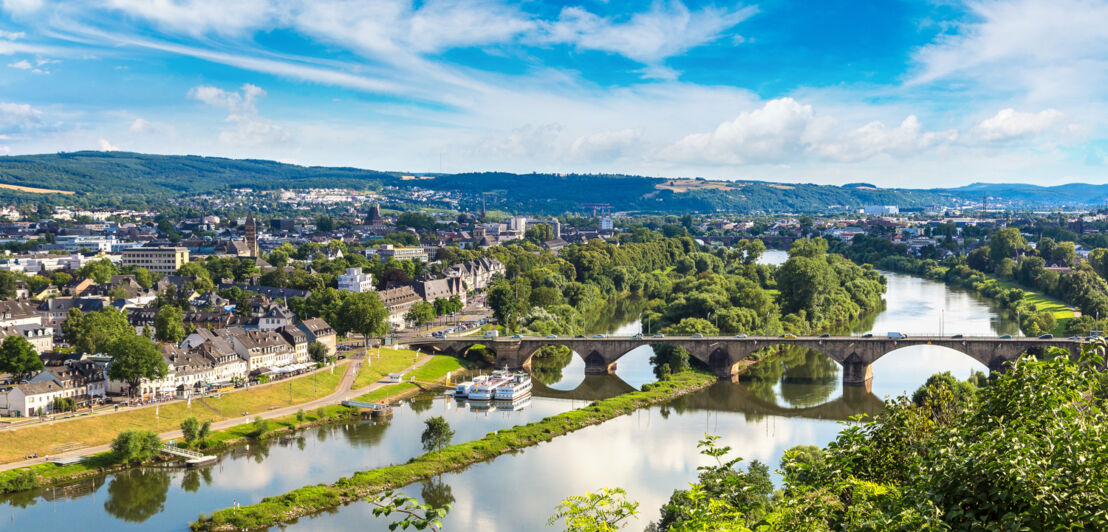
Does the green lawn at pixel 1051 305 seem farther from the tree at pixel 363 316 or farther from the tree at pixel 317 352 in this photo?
the tree at pixel 317 352

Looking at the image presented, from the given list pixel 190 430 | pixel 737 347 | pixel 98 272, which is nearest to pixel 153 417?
pixel 190 430

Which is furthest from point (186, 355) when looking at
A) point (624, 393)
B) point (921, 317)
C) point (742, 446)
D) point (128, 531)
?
point (921, 317)

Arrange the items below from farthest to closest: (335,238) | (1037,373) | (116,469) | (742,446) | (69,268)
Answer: (335,238) < (69,268) < (742,446) < (116,469) < (1037,373)

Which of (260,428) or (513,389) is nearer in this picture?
(260,428)

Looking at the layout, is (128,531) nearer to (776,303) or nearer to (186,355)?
(186,355)

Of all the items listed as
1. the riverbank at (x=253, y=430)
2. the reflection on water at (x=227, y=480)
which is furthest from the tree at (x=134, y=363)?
the reflection on water at (x=227, y=480)

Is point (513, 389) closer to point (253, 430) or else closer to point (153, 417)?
point (253, 430)
